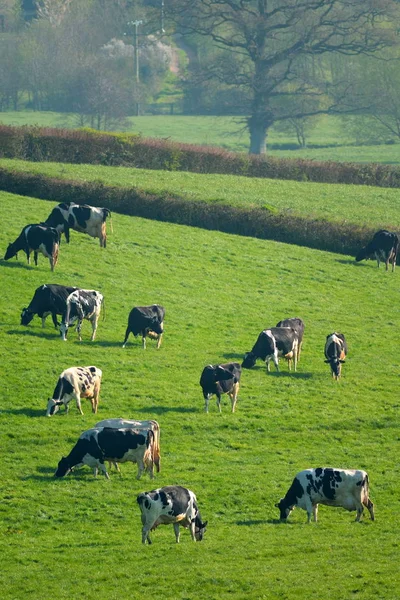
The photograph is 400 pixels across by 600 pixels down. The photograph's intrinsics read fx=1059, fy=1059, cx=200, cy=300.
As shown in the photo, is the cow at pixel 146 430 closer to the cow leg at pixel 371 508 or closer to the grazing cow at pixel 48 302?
the cow leg at pixel 371 508

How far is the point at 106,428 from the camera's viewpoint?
77.5 feet

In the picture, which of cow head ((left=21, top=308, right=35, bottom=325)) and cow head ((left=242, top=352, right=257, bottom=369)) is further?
cow head ((left=21, top=308, right=35, bottom=325))

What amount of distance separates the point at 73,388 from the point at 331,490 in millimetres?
8525

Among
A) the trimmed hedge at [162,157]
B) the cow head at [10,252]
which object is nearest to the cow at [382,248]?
the cow head at [10,252]

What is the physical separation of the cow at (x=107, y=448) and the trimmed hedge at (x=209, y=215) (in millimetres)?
28620

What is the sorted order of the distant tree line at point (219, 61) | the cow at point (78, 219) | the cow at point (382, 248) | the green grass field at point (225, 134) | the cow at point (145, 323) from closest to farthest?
the cow at point (145, 323) → the cow at point (78, 219) → the cow at point (382, 248) → the distant tree line at point (219, 61) → the green grass field at point (225, 134)

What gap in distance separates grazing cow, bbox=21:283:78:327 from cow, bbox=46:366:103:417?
249 inches

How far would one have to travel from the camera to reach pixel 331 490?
21.8m

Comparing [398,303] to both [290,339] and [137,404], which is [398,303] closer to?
[290,339]

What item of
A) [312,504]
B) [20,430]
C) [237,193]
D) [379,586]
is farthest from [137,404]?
[237,193]

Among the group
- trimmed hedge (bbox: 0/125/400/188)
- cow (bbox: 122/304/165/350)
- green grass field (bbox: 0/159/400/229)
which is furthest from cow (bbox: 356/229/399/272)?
trimmed hedge (bbox: 0/125/400/188)

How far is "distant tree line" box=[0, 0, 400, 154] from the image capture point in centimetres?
8850

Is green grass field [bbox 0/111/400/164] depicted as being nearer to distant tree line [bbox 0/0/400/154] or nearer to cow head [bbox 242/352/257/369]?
distant tree line [bbox 0/0/400/154]

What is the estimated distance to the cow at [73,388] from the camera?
90.5 ft
